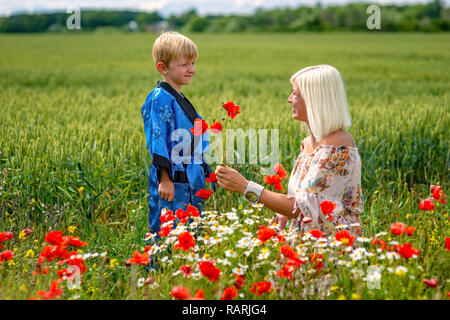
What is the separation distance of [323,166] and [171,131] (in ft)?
3.28

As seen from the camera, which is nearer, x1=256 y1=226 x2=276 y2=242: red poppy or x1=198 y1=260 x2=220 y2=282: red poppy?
x1=198 y1=260 x2=220 y2=282: red poppy

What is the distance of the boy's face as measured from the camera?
2564 millimetres

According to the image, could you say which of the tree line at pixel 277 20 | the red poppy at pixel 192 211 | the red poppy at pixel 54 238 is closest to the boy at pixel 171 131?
the red poppy at pixel 192 211

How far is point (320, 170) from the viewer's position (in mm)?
2139

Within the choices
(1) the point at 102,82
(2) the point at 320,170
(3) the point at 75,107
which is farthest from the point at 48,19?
(2) the point at 320,170

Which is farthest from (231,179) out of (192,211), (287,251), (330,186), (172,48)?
(172,48)

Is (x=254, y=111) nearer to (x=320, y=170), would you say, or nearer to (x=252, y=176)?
(x=252, y=176)

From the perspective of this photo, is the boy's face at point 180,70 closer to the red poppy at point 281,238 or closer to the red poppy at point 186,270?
the red poppy at point 281,238

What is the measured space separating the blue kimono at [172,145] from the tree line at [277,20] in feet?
169

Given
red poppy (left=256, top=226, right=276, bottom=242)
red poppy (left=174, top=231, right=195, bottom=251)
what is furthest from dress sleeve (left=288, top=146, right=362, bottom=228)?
red poppy (left=174, top=231, right=195, bottom=251)

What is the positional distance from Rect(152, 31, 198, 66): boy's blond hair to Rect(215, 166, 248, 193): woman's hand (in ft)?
2.55

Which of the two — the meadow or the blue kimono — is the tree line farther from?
the blue kimono

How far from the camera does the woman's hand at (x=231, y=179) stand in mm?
2277
